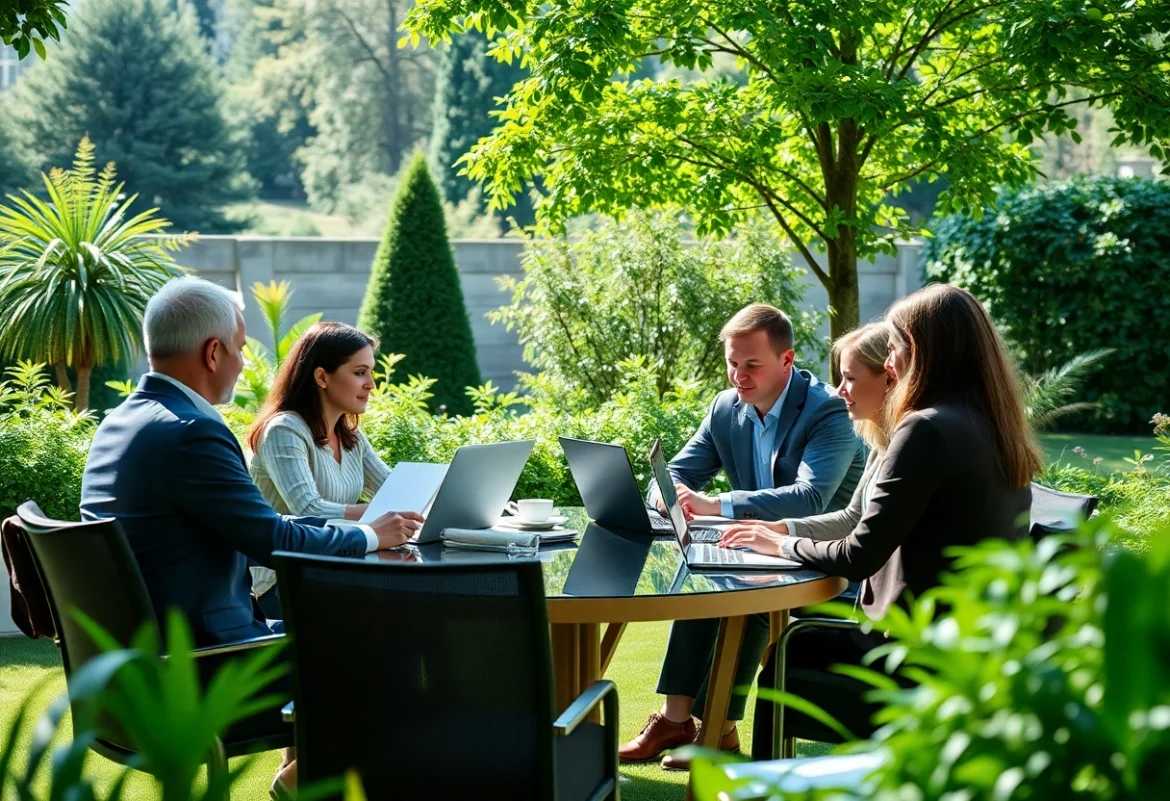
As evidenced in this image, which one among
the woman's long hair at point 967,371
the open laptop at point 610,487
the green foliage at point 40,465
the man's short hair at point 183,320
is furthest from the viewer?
the green foliage at point 40,465

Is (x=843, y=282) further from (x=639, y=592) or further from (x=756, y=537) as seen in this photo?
(x=639, y=592)

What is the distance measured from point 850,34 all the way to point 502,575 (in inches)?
212

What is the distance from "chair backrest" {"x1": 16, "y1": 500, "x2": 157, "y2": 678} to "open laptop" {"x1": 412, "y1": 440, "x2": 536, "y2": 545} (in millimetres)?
915

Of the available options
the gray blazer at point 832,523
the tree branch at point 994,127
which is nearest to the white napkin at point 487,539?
the gray blazer at point 832,523

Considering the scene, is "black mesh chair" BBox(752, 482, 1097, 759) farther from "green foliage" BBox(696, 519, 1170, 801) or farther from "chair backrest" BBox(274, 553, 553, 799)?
"green foliage" BBox(696, 519, 1170, 801)

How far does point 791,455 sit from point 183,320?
2099 mm

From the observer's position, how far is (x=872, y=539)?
119 inches

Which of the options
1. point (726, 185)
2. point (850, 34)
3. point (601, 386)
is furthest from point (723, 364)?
point (850, 34)

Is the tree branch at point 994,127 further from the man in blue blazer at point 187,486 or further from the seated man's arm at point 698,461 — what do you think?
the man in blue blazer at point 187,486

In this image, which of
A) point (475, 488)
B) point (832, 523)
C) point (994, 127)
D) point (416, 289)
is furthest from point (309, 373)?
point (416, 289)

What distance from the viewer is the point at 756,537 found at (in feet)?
11.4

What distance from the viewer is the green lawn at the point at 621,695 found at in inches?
153

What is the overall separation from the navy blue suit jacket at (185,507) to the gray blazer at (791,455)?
165cm

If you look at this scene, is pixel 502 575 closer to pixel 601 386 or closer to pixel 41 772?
pixel 41 772
